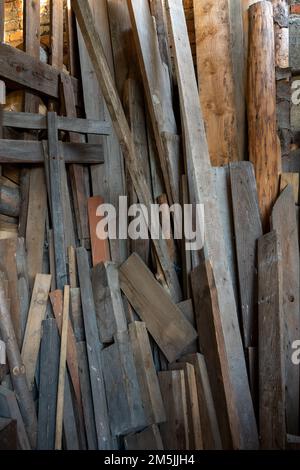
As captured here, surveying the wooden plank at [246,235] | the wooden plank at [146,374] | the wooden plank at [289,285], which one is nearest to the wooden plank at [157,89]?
the wooden plank at [246,235]

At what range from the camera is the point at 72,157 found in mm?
2678

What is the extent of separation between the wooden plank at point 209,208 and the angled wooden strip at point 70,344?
2.28 feet

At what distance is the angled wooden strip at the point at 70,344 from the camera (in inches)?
93.3

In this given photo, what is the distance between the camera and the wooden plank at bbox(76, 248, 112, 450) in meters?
2.30

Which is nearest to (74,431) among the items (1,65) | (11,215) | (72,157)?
(11,215)

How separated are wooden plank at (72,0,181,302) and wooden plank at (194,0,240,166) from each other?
45 cm

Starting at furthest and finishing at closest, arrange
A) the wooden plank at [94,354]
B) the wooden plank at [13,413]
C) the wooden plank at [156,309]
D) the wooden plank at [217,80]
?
1. the wooden plank at [217,80]
2. the wooden plank at [156,309]
3. the wooden plank at [94,354]
4. the wooden plank at [13,413]

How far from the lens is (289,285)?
2434 millimetres

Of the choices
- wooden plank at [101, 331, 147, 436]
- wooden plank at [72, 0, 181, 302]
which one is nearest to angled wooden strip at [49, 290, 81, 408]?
wooden plank at [101, 331, 147, 436]

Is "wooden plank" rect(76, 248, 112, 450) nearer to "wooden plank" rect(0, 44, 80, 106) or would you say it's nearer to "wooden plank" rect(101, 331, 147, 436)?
"wooden plank" rect(101, 331, 147, 436)

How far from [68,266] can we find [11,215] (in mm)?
408

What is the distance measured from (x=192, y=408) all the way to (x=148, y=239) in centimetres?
83

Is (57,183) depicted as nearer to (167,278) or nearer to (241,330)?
(167,278)

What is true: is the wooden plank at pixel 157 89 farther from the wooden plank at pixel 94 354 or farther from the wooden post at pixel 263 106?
the wooden plank at pixel 94 354
